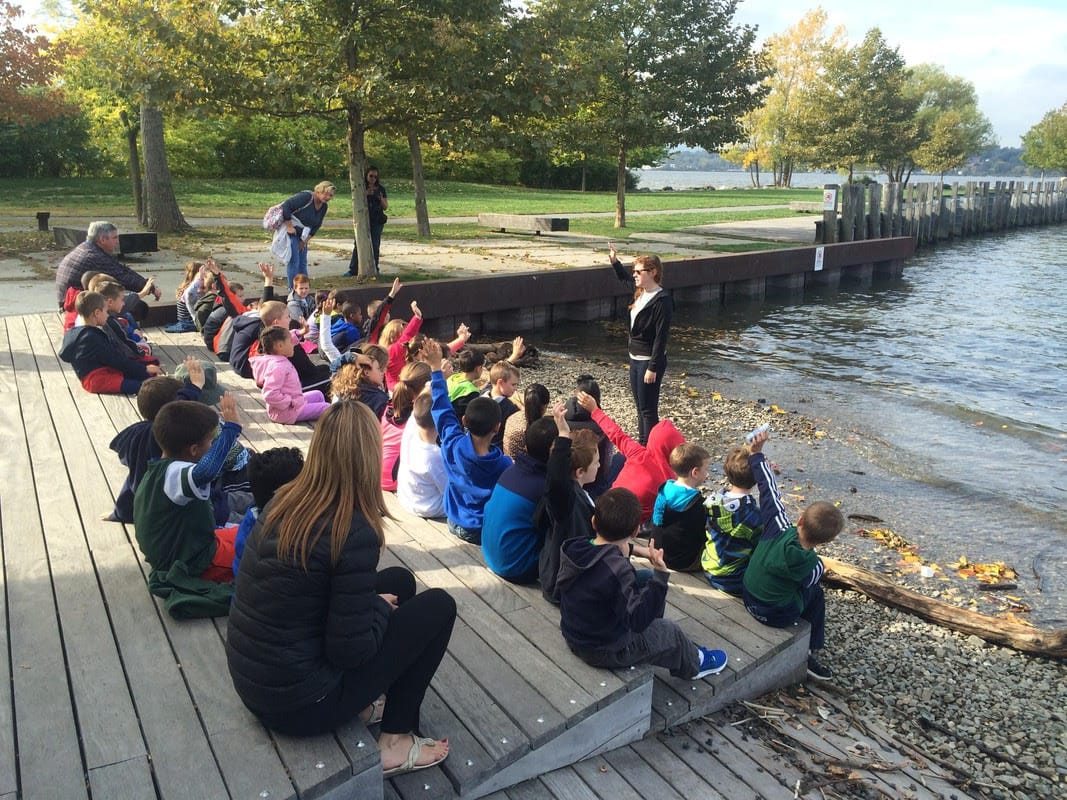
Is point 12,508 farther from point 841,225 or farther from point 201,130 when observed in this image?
point 201,130

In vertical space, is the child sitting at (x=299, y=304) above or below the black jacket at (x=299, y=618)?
above

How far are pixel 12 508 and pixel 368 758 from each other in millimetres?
3525

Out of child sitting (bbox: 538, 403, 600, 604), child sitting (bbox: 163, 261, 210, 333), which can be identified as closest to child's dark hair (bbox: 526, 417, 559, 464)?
child sitting (bbox: 538, 403, 600, 604)

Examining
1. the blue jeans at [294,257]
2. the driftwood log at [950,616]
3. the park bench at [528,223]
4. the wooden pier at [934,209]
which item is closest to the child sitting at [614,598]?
the driftwood log at [950,616]

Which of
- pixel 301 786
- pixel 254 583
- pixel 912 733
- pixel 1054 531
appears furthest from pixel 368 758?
pixel 1054 531

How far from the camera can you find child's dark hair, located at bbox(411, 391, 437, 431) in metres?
5.38

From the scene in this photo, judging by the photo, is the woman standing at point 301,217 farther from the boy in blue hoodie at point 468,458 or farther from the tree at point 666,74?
the tree at point 666,74

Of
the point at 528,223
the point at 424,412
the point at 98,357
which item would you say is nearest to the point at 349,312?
the point at 98,357

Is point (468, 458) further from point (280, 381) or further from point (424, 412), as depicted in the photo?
point (280, 381)

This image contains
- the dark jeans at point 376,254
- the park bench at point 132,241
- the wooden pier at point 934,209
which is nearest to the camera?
the dark jeans at point 376,254

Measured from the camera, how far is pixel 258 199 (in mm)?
28484

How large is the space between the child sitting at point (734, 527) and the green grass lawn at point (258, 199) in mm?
21577

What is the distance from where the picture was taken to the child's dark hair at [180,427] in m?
3.96

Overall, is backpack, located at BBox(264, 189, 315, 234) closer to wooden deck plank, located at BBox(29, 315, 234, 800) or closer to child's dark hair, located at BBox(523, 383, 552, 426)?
wooden deck plank, located at BBox(29, 315, 234, 800)
